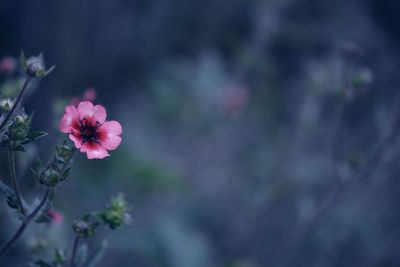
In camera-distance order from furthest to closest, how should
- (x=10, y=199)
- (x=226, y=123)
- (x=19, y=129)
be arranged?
(x=226, y=123) → (x=10, y=199) → (x=19, y=129)

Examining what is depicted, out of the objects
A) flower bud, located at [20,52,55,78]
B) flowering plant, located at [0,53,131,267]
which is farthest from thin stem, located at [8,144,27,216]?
flower bud, located at [20,52,55,78]

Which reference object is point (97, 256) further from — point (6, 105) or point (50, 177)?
point (6, 105)

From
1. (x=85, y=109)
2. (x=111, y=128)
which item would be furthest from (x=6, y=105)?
(x=111, y=128)

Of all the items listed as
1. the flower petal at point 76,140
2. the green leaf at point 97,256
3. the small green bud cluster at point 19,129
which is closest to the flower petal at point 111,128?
the flower petal at point 76,140

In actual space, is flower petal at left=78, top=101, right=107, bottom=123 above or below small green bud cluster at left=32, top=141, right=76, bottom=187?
above

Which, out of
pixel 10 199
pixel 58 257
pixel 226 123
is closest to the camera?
pixel 10 199

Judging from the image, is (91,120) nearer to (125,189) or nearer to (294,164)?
(125,189)

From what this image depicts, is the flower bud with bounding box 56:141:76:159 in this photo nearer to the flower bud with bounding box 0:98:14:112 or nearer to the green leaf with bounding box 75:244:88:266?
the flower bud with bounding box 0:98:14:112
